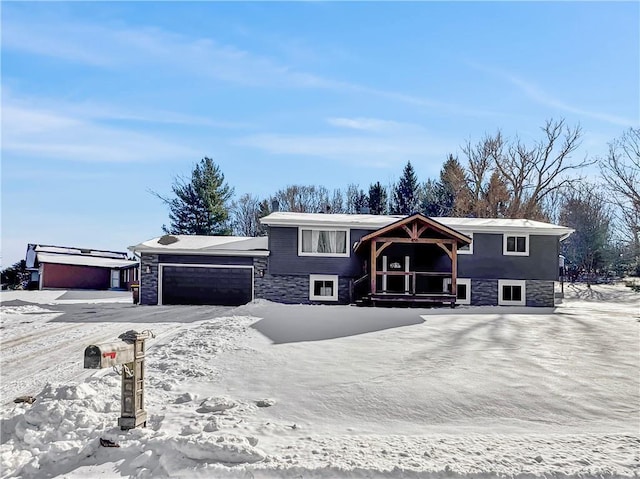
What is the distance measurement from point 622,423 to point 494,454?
7.07 feet

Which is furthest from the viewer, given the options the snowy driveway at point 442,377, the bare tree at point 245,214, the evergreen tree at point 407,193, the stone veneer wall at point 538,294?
the bare tree at point 245,214

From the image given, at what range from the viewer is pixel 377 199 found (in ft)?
141

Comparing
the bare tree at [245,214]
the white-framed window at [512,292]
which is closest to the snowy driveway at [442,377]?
the white-framed window at [512,292]

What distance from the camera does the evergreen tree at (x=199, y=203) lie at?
37438 millimetres

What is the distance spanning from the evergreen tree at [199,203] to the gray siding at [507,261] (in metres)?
22.6

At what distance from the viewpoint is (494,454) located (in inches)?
171

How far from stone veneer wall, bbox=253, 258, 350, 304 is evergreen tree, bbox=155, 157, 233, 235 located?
1855 centimetres

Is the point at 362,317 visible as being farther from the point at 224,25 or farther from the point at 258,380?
the point at 224,25

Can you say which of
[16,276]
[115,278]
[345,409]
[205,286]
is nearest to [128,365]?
[345,409]

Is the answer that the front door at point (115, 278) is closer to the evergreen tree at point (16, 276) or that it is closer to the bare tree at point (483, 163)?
the evergreen tree at point (16, 276)

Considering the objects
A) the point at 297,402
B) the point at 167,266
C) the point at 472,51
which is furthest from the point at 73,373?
the point at 167,266

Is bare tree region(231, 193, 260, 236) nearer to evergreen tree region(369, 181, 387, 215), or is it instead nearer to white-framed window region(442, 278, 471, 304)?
evergreen tree region(369, 181, 387, 215)

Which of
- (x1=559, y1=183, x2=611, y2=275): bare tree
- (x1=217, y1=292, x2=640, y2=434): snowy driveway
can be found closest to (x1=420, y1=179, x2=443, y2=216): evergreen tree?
(x1=559, y1=183, x2=611, y2=275): bare tree

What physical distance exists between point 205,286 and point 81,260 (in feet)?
50.9
